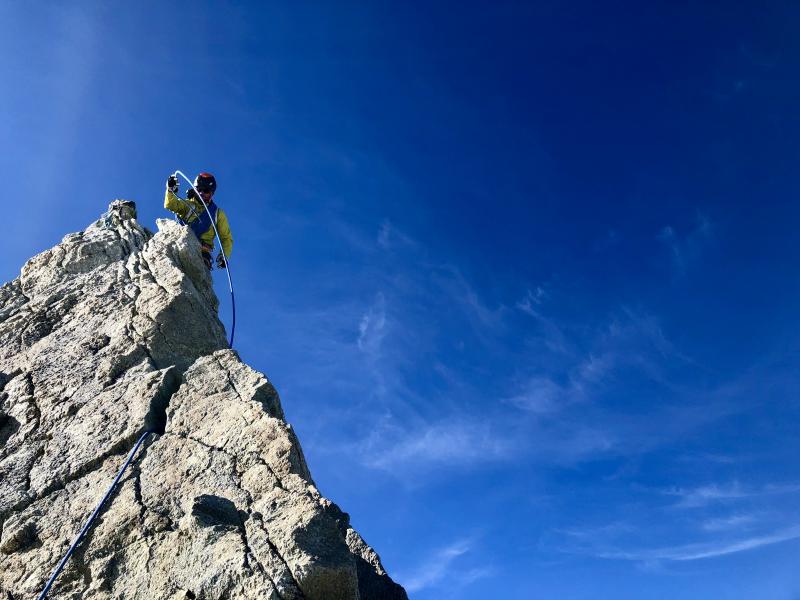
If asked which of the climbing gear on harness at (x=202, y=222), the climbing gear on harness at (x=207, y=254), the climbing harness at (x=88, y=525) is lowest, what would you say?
the climbing harness at (x=88, y=525)

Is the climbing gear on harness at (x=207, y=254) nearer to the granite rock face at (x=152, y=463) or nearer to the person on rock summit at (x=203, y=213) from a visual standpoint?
the person on rock summit at (x=203, y=213)

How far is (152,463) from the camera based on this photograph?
8133 millimetres

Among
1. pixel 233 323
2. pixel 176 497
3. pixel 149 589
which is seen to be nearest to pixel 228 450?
pixel 176 497

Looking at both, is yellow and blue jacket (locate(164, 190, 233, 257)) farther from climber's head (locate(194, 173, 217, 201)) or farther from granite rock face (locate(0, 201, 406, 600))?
granite rock face (locate(0, 201, 406, 600))

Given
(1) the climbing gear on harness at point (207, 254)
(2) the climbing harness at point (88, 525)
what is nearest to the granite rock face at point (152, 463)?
(2) the climbing harness at point (88, 525)

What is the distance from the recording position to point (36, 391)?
9992mm

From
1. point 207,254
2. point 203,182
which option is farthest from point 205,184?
point 207,254

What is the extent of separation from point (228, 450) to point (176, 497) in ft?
2.69

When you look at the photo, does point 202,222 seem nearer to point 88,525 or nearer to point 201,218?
point 201,218

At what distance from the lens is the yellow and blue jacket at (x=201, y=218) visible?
15.6 m

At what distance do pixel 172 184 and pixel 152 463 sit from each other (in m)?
9.10

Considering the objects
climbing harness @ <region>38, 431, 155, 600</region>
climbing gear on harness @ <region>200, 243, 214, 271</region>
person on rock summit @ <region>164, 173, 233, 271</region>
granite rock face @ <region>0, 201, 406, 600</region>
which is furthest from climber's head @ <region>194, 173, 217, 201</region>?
climbing harness @ <region>38, 431, 155, 600</region>

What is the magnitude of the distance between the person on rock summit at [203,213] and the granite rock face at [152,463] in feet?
9.98

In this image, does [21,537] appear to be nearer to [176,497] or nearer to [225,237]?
[176,497]
